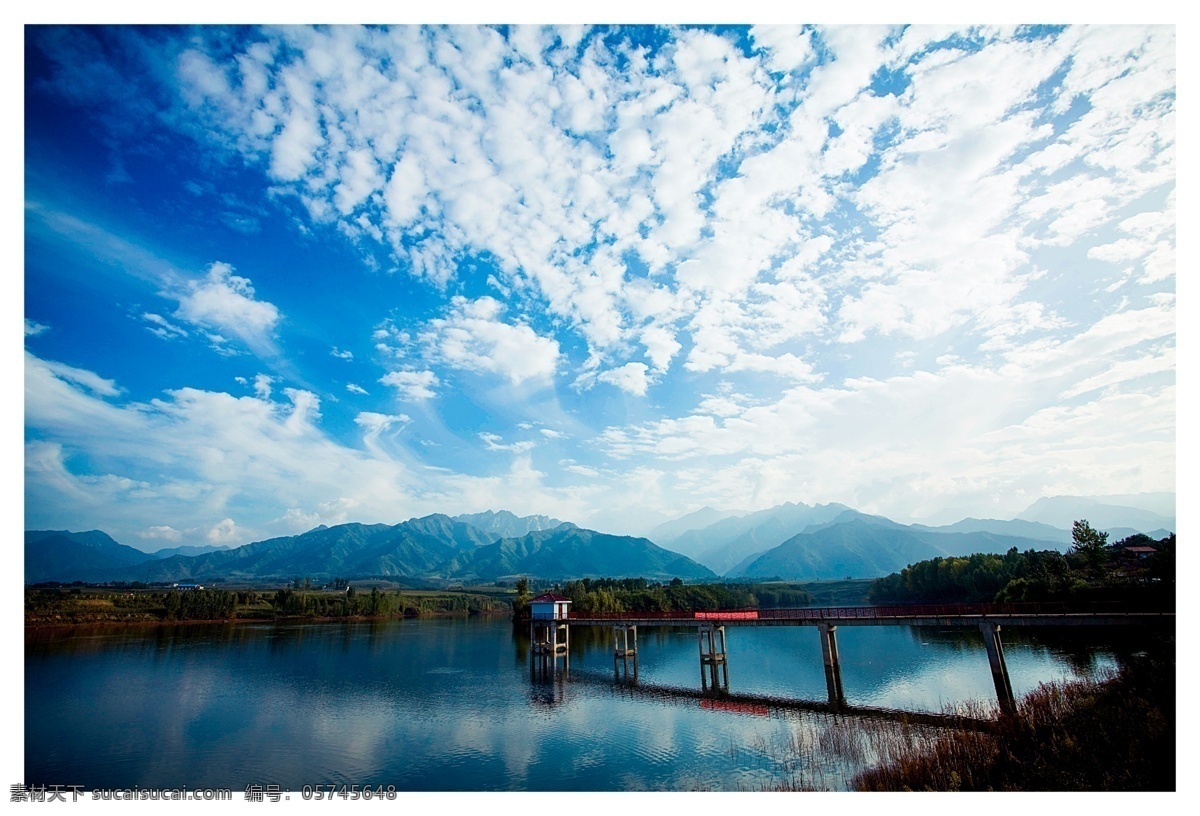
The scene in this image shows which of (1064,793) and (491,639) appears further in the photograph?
(491,639)

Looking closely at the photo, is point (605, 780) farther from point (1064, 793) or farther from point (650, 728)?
point (1064, 793)

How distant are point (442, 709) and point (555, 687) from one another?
1111cm

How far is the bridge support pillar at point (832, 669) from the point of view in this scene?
35.4m

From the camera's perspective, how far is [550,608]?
205ft

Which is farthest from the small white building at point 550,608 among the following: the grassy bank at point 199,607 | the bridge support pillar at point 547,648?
the grassy bank at point 199,607

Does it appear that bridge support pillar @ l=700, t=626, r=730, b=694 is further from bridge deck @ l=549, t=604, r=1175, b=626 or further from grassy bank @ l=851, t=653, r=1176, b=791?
grassy bank @ l=851, t=653, r=1176, b=791

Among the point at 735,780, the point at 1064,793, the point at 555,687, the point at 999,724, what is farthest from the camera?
the point at 555,687

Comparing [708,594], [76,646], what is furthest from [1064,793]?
[708,594]

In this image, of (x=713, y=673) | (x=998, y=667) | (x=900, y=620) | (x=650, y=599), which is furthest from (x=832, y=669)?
(x=650, y=599)

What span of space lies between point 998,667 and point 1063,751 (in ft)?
43.2

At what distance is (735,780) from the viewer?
21922 mm

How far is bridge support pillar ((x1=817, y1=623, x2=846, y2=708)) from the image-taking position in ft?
116

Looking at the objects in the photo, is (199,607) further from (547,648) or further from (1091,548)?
(1091,548)

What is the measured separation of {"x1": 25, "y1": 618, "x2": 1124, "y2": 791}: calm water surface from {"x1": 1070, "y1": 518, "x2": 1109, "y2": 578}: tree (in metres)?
13.4
